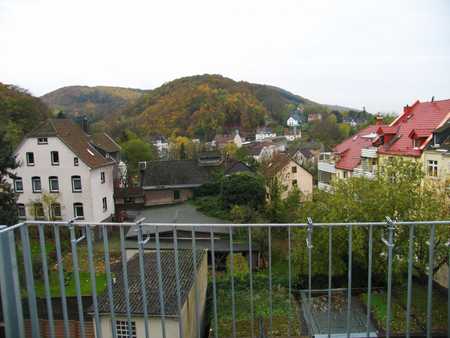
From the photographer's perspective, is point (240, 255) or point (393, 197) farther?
point (240, 255)

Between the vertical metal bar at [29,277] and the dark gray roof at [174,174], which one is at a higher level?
the vertical metal bar at [29,277]

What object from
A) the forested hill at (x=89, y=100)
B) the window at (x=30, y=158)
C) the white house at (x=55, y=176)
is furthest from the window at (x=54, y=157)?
the forested hill at (x=89, y=100)

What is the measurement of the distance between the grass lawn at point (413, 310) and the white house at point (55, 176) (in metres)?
13.9

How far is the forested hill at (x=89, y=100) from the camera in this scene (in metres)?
57.4

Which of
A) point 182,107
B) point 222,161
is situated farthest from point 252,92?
point 222,161

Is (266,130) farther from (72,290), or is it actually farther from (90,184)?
(72,290)

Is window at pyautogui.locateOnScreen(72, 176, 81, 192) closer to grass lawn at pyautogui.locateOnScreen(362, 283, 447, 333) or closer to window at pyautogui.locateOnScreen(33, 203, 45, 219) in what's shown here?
window at pyautogui.locateOnScreen(33, 203, 45, 219)

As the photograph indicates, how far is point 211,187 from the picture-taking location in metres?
22.3

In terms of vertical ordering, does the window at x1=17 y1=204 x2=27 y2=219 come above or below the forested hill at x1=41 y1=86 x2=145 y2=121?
below

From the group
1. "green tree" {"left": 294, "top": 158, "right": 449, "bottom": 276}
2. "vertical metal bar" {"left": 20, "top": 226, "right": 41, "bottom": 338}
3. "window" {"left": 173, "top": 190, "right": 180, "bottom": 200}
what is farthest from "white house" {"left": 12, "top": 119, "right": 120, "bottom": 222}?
"vertical metal bar" {"left": 20, "top": 226, "right": 41, "bottom": 338}

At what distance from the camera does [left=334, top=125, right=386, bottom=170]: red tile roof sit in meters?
19.1

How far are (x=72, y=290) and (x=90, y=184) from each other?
7.10 m

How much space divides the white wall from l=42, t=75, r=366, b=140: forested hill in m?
27.1

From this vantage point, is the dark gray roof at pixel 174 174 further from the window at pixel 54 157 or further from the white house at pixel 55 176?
the window at pixel 54 157
